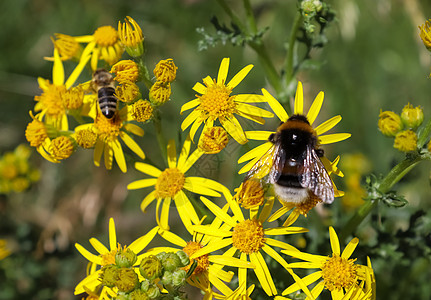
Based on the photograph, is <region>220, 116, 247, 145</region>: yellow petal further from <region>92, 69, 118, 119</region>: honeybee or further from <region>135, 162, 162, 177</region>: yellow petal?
<region>92, 69, 118, 119</region>: honeybee

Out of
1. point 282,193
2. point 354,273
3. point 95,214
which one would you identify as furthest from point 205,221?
point 95,214

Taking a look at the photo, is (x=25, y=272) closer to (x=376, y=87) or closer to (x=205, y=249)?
(x=205, y=249)

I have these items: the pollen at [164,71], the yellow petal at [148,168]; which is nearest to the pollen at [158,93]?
the pollen at [164,71]

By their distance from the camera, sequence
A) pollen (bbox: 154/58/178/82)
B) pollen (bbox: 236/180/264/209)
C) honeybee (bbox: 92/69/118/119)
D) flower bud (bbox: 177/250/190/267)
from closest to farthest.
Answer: flower bud (bbox: 177/250/190/267)
pollen (bbox: 236/180/264/209)
pollen (bbox: 154/58/178/82)
honeybee (bbox: 92/69/118/119)

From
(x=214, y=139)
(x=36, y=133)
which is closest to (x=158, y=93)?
(x=214, y=139)

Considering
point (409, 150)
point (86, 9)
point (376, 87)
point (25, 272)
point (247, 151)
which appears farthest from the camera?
point (86, 9)

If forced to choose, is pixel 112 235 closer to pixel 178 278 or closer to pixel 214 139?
pixel 178 278

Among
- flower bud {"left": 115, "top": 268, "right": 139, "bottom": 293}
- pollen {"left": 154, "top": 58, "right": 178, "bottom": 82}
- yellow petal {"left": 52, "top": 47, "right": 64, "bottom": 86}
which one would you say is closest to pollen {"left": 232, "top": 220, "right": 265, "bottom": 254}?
flower bud {"left": 115, "top": 268, "right": 139, "bottom": 293}
